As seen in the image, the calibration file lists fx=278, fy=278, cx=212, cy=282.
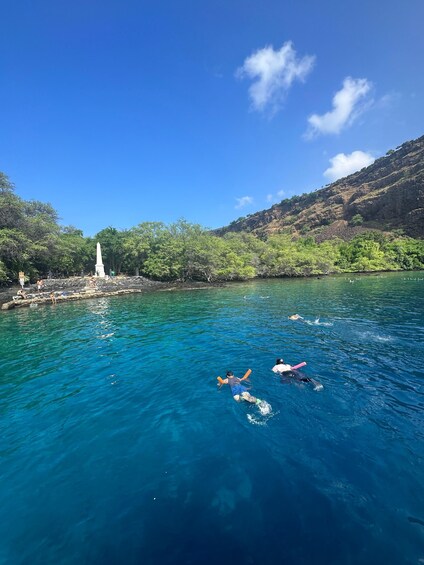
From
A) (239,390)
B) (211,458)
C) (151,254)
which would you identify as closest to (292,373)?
(239,390)

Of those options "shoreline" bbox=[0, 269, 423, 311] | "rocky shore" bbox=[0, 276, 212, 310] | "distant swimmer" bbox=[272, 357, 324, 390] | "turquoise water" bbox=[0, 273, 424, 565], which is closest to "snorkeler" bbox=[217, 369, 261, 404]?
"turquoise water" bbox=[0, 273, 424, 565]

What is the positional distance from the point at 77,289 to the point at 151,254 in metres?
17.3

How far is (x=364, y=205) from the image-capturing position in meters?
125

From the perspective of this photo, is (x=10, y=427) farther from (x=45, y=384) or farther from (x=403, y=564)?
(x=403, y=564)

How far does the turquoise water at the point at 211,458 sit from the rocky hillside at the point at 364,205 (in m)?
111

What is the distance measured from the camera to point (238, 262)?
191 ft

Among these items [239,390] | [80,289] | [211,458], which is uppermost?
[80,289]

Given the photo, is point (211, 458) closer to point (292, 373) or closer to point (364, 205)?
point (292, 373)

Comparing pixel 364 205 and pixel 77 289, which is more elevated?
pixel 364 205

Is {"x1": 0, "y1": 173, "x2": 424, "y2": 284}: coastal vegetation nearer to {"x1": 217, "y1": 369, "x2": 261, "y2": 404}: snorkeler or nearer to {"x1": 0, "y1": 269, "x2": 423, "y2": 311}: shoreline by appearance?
→ {"x1": 0, "y1": 269, "x2": 423, "y2": 311}: shoreline

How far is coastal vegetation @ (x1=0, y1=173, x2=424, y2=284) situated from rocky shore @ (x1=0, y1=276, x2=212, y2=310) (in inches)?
140

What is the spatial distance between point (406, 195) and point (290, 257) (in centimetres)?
7627

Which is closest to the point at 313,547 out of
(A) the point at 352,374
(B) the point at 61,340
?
(A) the point at 352,374

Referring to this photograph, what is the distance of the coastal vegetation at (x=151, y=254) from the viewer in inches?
1622
